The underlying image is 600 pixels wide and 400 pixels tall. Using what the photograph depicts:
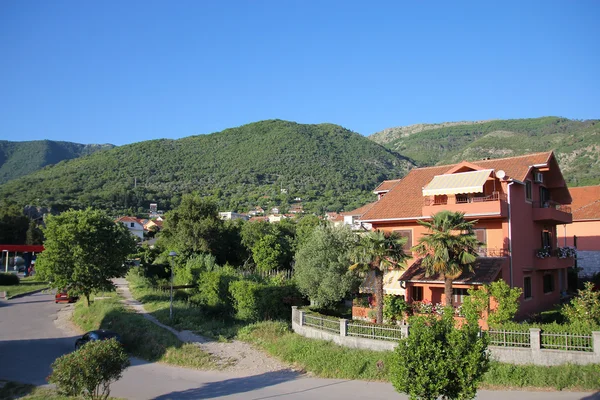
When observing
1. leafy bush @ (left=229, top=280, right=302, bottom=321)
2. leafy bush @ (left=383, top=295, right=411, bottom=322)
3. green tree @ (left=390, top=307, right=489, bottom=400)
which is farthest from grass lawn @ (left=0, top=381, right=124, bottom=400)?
leafy bush @ (left=383, top=295, right=411, bottom=322)

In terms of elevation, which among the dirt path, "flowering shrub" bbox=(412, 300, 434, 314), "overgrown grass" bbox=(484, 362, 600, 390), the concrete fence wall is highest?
"flowering shrub" bbox=(412, 300, 434, 314)

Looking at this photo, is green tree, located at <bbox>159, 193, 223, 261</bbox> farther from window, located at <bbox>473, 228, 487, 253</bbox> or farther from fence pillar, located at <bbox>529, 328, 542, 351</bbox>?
fence pillar, located at <bbox>529, 328, 542, 351</bbox>

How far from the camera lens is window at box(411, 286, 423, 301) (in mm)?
25078

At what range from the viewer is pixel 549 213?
26.6 meters

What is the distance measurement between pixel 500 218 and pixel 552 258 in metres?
5.32

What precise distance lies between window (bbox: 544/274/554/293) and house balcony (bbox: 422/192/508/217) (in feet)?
23.0

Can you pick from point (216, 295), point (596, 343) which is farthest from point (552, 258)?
point (216, 295)

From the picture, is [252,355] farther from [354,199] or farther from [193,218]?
[354,199]

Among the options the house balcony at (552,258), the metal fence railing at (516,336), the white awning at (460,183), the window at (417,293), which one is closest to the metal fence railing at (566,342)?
the metal fence railing at (516,336)

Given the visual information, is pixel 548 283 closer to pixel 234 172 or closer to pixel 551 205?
pixel 551 205

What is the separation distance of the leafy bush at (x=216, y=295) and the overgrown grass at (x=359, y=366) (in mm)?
8358

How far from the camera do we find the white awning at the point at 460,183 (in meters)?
24.2

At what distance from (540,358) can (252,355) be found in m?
12.0

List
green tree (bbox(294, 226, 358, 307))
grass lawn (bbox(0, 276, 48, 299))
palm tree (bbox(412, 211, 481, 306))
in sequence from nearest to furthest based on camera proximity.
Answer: palm tree (bbox(412, 211, 481, 306)), green tree (bbox(294, 226, 358, 307)), grass lawn (bbox(0, 276, 48, 299))
